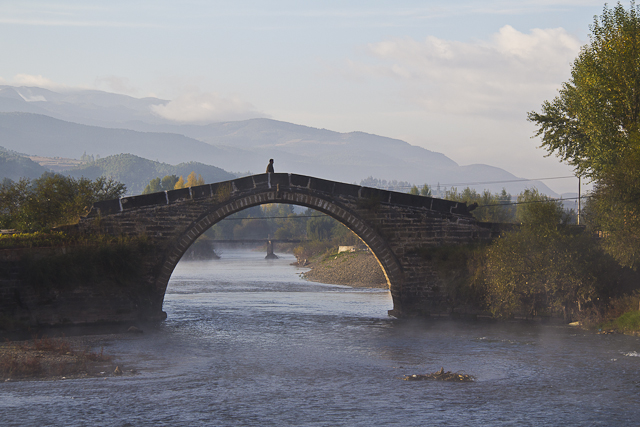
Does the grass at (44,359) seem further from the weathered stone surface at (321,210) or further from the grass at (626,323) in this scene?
the grass at (626,323)

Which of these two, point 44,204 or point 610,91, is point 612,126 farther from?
point 44,204

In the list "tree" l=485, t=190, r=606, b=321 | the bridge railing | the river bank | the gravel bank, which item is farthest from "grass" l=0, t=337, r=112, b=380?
the gravel bank

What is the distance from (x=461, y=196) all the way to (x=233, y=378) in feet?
224

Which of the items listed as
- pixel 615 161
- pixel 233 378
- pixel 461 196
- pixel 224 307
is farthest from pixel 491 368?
pixel 461 196

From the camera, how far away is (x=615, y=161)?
2823 centimetres

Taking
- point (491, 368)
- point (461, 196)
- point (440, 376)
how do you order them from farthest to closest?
point (461, 196)
point (491, 368)
point (440, 376)

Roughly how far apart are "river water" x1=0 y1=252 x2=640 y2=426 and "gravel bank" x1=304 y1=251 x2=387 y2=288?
95.4 ft

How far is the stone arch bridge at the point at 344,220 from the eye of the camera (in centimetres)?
2998

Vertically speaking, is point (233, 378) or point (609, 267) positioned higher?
point (609, 267)

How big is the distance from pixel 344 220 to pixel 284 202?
3093mm

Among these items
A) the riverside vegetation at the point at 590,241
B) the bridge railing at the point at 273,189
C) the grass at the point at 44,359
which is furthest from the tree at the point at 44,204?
the grass at the point at 44,359

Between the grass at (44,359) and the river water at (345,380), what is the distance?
0.97 metres

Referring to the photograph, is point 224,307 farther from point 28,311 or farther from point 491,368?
point 491,368

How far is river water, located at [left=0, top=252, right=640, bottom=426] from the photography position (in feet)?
49.7
